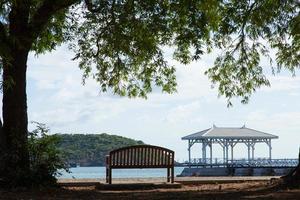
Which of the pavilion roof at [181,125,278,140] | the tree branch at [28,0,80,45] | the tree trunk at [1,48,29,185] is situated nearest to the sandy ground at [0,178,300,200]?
the tree trunk at [1,48,29,185]

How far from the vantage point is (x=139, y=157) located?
14203 mm

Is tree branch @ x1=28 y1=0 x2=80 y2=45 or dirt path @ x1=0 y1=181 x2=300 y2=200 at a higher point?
tree branch @ x1=28 y1=0 x2=80 y2=45

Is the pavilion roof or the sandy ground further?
the pavilion roof

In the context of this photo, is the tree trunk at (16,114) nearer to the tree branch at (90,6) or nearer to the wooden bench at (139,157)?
the tree branch at (90,6)

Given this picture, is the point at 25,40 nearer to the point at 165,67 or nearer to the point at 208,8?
the point at 208,8

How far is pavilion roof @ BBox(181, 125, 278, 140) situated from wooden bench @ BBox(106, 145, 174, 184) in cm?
4392

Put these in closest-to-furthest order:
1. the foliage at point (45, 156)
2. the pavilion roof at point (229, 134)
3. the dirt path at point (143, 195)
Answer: the dirt path at point (143, 195) → the foliage at point (45, 156) → the pavilion roof at point (229, 134)

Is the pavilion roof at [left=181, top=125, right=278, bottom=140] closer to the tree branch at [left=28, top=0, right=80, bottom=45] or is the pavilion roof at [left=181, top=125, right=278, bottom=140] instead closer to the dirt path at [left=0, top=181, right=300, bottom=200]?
the tree branch at [left=28, top=0, right=80, bottom=45]

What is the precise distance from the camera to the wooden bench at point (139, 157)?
14.1 metres

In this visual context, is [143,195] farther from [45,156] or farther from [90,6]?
[90,6]

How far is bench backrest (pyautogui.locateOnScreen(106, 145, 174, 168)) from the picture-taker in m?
14.1

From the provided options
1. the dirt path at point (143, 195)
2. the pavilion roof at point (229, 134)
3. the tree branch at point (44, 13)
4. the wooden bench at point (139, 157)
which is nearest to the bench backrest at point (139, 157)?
the wooden bench at point (139, 157)

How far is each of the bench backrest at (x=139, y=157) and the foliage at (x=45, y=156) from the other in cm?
129

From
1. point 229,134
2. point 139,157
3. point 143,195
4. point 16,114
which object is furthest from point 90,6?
point 229,134
